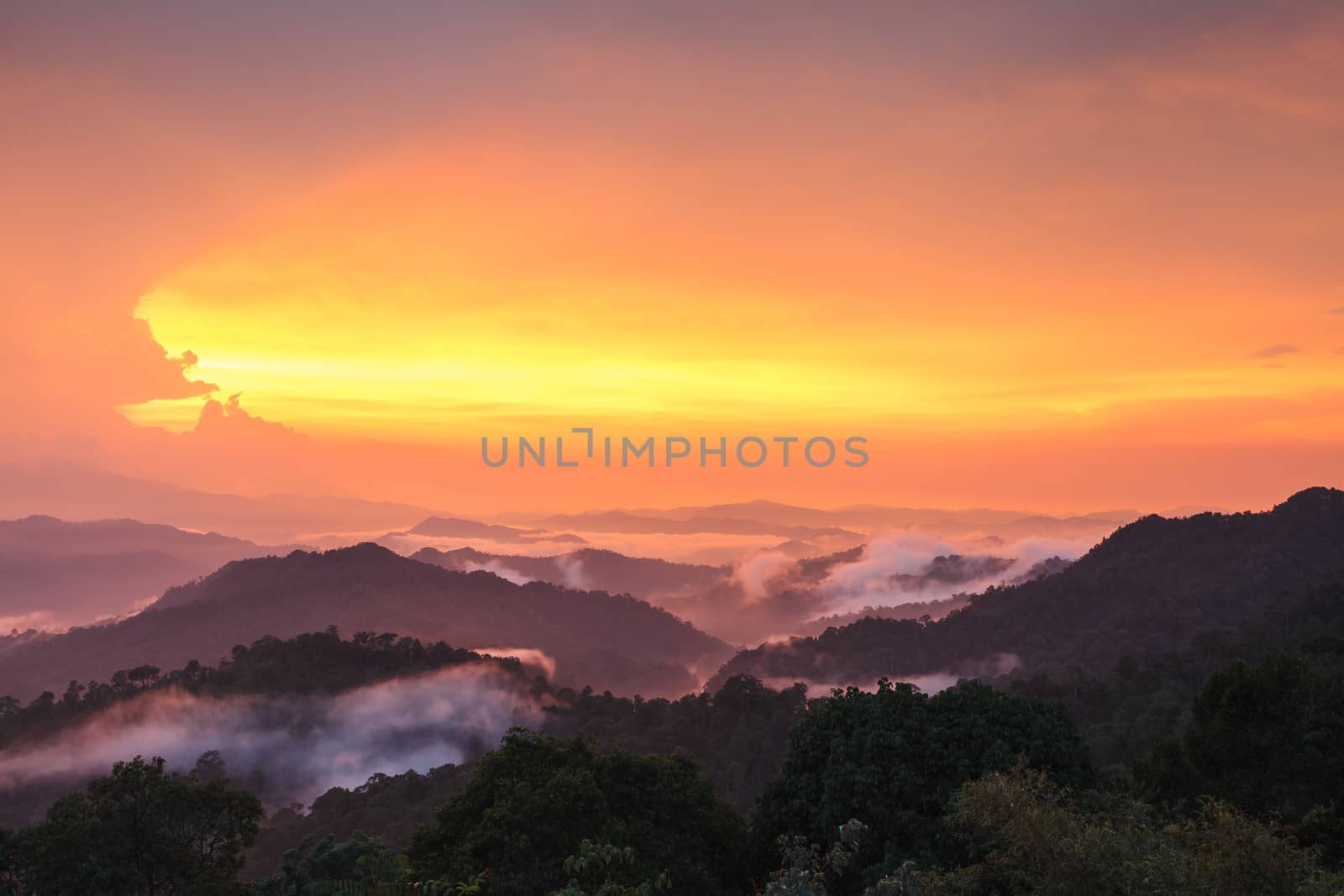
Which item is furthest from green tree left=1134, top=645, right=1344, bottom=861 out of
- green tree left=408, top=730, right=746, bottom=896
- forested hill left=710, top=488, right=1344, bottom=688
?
forested hill left=710, top=488, right=1344, bottom=688

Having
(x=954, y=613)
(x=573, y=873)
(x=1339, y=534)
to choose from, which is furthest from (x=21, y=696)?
A: (x=1339, y=534)

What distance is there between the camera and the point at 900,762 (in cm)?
2647

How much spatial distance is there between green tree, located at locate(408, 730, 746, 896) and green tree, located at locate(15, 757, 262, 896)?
21.8 ft

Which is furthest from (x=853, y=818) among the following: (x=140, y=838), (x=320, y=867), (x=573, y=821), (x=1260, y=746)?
(x=1260, y=746)

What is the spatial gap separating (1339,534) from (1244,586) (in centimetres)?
2269

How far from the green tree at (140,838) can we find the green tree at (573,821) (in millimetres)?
6660

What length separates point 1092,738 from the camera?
73.2 meters

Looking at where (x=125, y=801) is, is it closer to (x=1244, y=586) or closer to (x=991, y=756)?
(x=991, y=756)

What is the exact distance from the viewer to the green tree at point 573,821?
83.0ft

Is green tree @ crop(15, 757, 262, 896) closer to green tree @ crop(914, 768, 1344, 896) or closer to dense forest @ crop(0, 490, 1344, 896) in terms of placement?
dense forest @ crop(0, 490, 1344, 896)

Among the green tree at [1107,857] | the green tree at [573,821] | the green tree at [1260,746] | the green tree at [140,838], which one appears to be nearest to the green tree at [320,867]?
the green tree at [140,838]

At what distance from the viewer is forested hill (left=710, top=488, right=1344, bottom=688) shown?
145875 mm

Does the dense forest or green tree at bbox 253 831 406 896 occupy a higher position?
the dense forest

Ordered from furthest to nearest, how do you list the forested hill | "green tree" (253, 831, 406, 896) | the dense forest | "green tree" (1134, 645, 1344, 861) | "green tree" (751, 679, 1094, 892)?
the forested hill
"green tree" (1134, 645, 1344, 861)
"green tree" (253, 831, 406, 896)
"green tree" (751, 679, 1094, 892)
the dense forest
